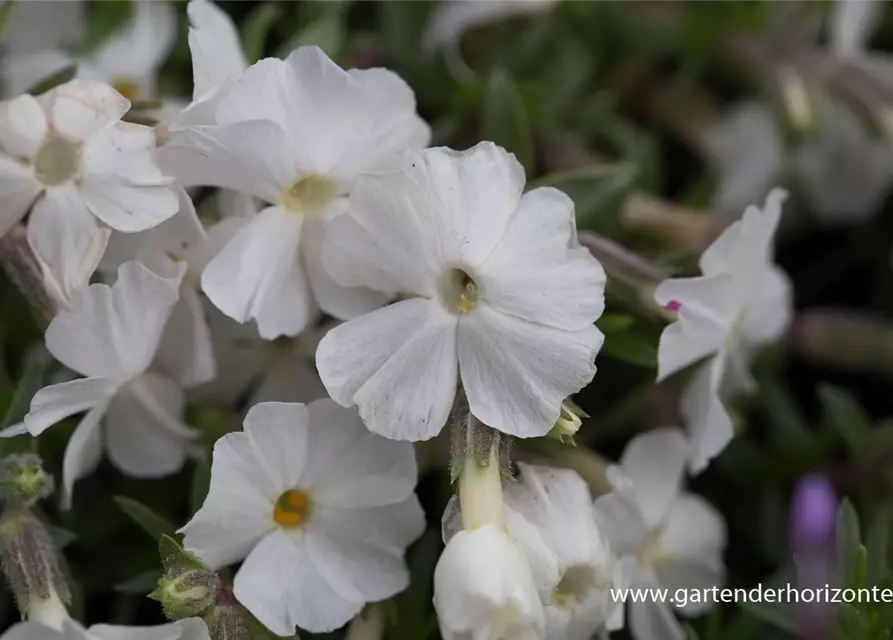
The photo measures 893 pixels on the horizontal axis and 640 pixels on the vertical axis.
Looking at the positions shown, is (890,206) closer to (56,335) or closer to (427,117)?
(427,117)

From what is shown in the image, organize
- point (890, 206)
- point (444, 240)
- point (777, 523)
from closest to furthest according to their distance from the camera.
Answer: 1. point (444, 240)
2. point (777, 523)
3. point (890, 206)

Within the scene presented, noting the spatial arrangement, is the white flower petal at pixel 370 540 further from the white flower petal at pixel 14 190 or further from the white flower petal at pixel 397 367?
the white flower petal at pixel 14 190

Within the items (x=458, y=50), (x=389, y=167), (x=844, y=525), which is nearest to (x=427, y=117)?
(x=458, y=50)

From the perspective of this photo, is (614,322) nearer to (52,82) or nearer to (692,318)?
(692,318)

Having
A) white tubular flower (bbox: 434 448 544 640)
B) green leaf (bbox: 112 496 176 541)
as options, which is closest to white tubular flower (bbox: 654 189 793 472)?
white tubular flower (bbox: 434 448 544 640)

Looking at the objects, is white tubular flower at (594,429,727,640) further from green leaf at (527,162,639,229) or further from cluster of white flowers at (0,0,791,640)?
green leaf at (527,162,639,229)

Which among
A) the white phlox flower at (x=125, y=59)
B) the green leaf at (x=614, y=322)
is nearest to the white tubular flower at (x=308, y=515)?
the green leaf at (x=614, y=322)
